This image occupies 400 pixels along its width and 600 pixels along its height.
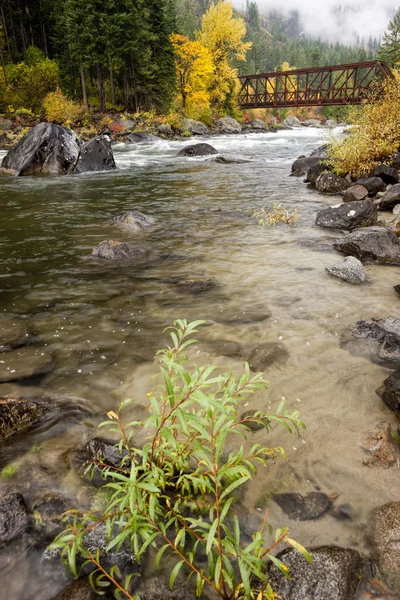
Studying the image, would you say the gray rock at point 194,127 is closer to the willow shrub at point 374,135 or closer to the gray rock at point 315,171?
the gray rock at point 315,171

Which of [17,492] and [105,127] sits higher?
[105,127]

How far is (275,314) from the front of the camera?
5.24 metres

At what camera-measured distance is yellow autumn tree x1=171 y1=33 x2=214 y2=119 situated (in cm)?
4159

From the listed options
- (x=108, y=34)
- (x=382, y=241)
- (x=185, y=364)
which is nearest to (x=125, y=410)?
(x=185, y=364)

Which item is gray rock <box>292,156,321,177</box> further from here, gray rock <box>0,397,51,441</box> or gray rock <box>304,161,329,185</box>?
gray rock <box>0,397,51,441</box>

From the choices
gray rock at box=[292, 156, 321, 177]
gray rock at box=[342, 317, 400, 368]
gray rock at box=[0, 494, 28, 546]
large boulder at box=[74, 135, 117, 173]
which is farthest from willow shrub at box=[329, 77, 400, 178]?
gray rock at box=[0, 494, 28, 546]

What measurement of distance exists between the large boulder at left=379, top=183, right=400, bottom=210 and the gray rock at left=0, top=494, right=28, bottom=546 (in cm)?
1140

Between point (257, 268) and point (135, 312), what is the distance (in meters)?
2.71

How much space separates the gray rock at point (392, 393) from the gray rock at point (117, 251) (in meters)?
5.31

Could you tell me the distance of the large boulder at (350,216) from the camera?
30.0 feet

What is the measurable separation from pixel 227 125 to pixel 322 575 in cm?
5106

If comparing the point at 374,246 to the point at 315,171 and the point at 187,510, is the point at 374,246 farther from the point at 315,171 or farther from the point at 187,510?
the point at 315,171

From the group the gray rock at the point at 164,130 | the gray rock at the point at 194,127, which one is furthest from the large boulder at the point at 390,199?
the gray rock at the point at 194,127

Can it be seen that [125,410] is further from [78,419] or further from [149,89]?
[149,89]
